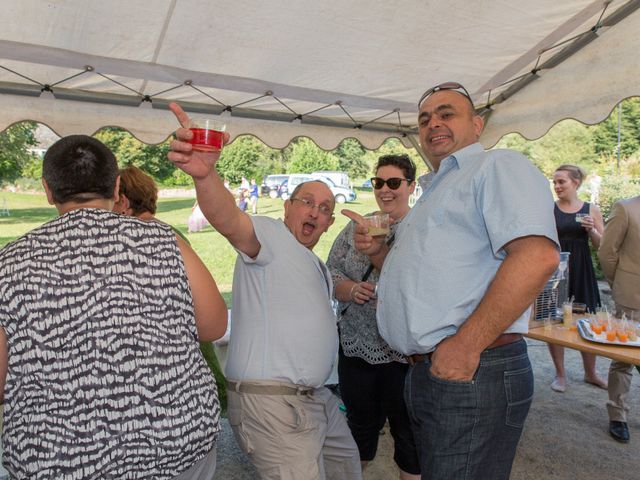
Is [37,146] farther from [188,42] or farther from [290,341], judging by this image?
[290,341]

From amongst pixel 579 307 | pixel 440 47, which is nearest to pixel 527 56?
pixel 440 47

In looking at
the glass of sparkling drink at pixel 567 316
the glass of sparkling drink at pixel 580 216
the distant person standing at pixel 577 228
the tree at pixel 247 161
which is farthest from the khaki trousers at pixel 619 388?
the tree at pixel 247 161

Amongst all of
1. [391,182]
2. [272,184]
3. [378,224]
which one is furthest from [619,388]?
[272,184]

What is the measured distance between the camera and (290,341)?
1813 mm

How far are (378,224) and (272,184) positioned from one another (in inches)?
826

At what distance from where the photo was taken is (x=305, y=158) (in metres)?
26.3

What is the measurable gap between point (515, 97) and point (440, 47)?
1158 millimetres

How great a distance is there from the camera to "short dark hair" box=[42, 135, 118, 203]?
1.31 metres

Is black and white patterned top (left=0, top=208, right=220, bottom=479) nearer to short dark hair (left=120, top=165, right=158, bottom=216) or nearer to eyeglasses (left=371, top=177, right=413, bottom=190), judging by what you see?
short dark hair (left=120, top=165, right=158, bottom=216)

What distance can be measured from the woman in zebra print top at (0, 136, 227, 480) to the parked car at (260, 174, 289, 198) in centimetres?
2137

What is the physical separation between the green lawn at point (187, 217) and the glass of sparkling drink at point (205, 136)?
12196 mm

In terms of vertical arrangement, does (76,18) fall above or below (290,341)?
above

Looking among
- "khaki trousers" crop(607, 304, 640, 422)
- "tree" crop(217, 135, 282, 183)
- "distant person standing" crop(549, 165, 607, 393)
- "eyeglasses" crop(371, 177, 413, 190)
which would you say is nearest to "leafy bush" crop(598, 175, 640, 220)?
"distant person standing" crop(549, 165, 607, 393)

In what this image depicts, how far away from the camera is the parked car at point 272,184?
2268 cm
